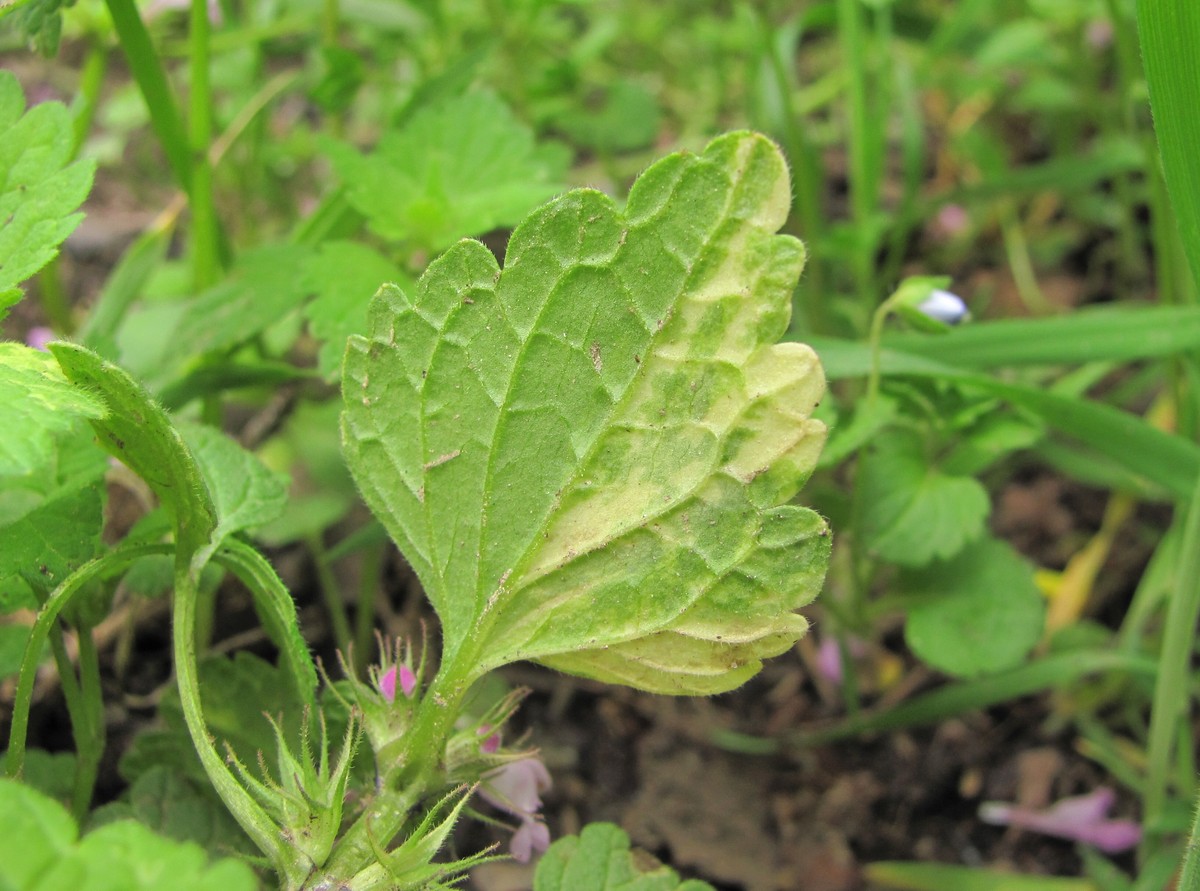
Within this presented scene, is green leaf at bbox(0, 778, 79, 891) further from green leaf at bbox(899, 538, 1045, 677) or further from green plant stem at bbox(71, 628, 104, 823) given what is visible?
green leaf at bbox(899, 538, 1045, 677)

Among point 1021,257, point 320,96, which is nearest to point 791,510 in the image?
point 320,96

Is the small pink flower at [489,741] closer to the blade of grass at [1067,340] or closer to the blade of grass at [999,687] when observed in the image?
the blade of grass at [999,687]

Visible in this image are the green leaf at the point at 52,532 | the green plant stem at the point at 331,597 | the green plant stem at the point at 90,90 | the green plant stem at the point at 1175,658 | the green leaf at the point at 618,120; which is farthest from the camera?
the green leaf at the point at 618,120

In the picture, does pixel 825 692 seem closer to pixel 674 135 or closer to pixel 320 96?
pixel 320 96

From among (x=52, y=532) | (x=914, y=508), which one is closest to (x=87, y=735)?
(x=52, y=532)

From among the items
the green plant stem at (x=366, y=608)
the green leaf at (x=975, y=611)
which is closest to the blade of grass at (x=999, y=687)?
the green leaf at (x=975, y=611)
